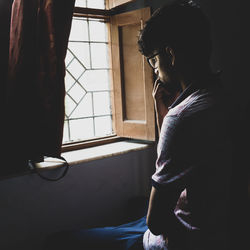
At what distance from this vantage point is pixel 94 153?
206 cm

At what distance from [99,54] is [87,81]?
0.85ft

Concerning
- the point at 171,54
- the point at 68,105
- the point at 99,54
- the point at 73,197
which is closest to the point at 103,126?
the point at 68,105

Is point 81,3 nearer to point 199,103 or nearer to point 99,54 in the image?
point 99,54

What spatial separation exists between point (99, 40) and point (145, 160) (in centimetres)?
108

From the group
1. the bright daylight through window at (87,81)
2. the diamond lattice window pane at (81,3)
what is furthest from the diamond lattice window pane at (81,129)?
the diamond lattice window pane at (81,3)

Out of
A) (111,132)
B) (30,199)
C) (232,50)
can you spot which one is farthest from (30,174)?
(232,50)

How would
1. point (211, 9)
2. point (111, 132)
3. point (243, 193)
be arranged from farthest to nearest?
point (111, 132), point (211, 9), point (243, 193)

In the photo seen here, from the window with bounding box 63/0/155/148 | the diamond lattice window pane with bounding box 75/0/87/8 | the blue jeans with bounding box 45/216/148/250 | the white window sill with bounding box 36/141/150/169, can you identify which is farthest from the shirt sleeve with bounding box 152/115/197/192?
the diamond lattice window pane with bounding box 75/0/87/8

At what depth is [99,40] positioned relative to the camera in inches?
91.4

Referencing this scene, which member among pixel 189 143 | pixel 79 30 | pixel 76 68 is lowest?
Result: pixel 189 143

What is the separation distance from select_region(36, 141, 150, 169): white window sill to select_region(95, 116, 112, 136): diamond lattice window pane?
A: 0.43 ft

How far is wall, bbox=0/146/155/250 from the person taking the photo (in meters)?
1.66

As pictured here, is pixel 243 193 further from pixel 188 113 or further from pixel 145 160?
pixel 145 160

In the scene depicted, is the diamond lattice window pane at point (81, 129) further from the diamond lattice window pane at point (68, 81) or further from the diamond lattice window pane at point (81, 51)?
the diamond lattice window pane at point (81, 51)
